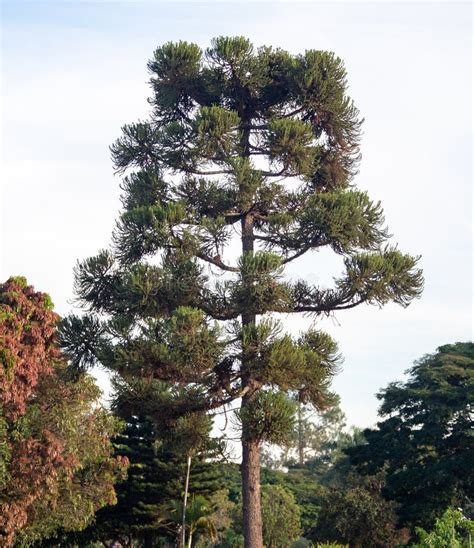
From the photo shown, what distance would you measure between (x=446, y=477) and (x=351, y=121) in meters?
13.0

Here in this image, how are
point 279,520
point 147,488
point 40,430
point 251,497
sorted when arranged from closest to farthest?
point 251,497 → point 40,430 → point 147,488 → point 279,520

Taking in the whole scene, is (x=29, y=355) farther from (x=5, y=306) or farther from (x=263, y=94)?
(x=263, y=94)

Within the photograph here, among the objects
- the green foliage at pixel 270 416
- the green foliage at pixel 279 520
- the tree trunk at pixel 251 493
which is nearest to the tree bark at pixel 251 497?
the tree trunk at pixel 251 493

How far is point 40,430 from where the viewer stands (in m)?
23.3

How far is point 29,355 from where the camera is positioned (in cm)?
2286

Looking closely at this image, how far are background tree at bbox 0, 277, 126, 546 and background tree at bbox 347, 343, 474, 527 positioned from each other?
1065 cm

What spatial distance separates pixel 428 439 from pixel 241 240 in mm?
13037

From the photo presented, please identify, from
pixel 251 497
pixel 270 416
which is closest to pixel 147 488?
pixel 251 497

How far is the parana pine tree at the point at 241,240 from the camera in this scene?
19.4m

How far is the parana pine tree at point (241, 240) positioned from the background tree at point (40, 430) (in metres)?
2.08

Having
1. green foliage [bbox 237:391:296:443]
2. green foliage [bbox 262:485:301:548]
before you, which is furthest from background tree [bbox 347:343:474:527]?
green foliage [bbox 237:391:296:443]

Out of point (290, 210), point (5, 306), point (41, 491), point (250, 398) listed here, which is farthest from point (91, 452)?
point (290, 210)

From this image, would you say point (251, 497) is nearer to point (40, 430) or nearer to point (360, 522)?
point (40, 430)

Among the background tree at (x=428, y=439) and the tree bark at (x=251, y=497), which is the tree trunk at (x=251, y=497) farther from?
the background tree at (x=428, y=439)
